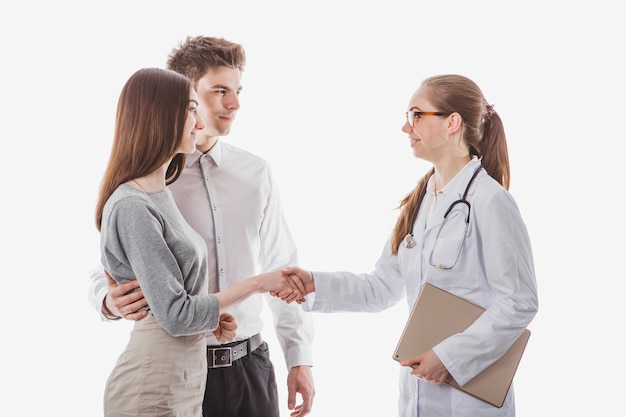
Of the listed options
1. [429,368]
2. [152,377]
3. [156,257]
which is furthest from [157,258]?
[429,368]

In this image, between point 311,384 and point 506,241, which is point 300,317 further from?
point 506,241

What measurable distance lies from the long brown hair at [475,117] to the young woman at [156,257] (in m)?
0.86

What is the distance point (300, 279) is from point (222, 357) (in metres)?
0.40

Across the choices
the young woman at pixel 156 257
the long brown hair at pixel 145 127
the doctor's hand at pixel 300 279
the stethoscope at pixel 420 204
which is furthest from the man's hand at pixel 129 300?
the stethoscope at pixel 420 204

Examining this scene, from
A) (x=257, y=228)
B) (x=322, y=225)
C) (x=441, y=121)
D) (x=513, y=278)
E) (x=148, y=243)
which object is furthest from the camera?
(x=322, y=225)

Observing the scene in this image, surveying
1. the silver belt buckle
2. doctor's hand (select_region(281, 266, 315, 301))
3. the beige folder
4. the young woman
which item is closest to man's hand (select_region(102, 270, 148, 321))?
the young woman

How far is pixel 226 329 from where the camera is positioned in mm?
2406

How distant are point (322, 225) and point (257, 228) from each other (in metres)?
1.41

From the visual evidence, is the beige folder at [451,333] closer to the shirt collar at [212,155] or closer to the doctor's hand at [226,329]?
the doctor's hand at [226,329]

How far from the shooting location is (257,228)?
9.02ft

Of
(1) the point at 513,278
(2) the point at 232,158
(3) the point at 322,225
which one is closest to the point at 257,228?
(2) the point at 232,158

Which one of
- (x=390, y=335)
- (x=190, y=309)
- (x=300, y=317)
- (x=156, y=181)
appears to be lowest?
(x=390, y=335)

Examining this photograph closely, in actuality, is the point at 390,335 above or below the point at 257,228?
below

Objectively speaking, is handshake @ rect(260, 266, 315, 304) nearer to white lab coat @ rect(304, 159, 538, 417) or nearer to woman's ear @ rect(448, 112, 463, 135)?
white lab coat @ rect(304, 159, 538, 417)
